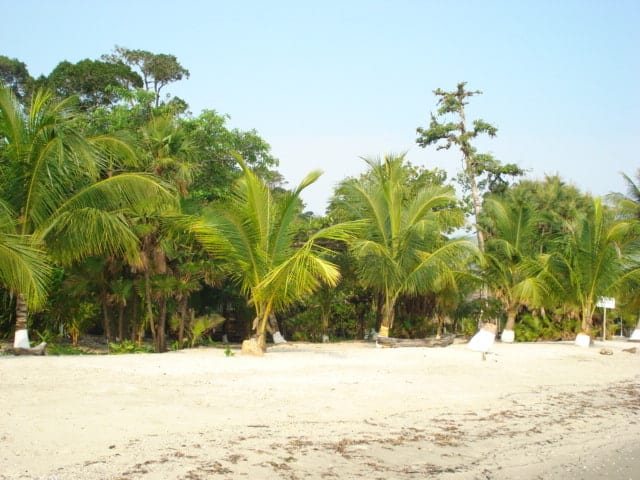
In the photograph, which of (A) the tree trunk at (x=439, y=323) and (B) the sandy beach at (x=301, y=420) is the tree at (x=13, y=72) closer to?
(A) the tree trunk at (x=439, y=323)

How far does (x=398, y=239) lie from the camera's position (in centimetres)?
1591

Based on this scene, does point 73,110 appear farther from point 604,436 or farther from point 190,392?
point 604,436

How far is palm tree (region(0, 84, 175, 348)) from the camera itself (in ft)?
36.8

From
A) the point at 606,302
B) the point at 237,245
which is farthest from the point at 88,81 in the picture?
the point at 606,302

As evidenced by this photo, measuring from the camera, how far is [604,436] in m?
8.45

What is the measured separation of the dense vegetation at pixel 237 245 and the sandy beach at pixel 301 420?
2.00 meters

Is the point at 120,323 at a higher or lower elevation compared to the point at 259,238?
lower

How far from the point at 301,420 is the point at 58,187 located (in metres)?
6.30

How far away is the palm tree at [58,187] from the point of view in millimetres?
11219

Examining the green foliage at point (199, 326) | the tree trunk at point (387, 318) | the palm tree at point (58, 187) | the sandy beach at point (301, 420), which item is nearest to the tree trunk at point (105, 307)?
the green foliage at point (199, 326)

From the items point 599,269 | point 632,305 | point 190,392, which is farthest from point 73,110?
point 632,305

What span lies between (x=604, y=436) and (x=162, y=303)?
8782 mm

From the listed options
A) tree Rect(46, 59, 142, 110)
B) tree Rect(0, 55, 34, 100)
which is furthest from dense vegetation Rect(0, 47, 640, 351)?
tree Rect(0, 55, 34, 100)

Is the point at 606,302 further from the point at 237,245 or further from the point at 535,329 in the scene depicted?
the point at 237,245
